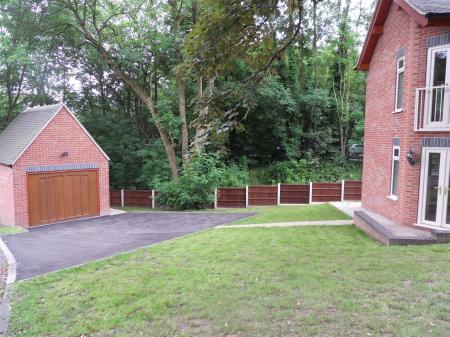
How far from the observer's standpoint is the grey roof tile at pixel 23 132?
15.6 meters

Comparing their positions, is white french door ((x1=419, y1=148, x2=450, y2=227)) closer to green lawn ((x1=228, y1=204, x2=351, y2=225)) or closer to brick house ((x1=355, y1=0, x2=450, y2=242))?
brick house ((x1=355, y1=0, x2=450, y2=242))

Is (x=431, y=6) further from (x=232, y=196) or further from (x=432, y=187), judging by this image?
(x=232, y=196)

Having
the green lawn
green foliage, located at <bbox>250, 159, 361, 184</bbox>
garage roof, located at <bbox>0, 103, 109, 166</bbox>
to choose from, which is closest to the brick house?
the green lawn

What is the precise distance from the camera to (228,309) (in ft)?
17.2

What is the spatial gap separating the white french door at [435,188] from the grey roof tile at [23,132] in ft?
48.3

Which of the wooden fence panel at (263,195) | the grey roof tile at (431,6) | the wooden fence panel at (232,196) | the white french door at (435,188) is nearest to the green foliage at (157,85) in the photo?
the wooden fence panel at (232,196)

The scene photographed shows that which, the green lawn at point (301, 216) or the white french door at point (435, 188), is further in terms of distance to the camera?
the green lawn at point (301, 216)

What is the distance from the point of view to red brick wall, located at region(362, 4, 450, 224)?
9.62 metres

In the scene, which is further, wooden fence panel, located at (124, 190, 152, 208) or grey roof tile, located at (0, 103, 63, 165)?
wooden fence panel, located at (124, 190, 152, 208)

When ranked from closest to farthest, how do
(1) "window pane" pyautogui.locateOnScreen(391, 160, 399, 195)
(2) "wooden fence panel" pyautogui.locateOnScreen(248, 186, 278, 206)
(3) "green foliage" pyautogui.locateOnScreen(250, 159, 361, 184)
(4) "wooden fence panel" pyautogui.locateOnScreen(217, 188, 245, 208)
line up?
(1) "window pane" pyautogui.locateOnScreen(391, 160, 399, 195) < (2) "wooden fence panel" pyautogui.locateOnScreen(248, 186, 278, 206) < (4) "wooden fence panel" pyautogui.locateOnScreen(217, 188, 245, 208) < (3) "green foliage" pyautogui.locateOnScreen(250, 159, 361, 184)

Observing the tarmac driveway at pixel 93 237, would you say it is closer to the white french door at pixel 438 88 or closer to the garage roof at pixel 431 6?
the white french door at pixel 438 88

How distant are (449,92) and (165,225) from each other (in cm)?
1029

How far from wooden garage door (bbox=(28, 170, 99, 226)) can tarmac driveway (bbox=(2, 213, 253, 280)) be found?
2.44 ft

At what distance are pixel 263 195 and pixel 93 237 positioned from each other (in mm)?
10859
